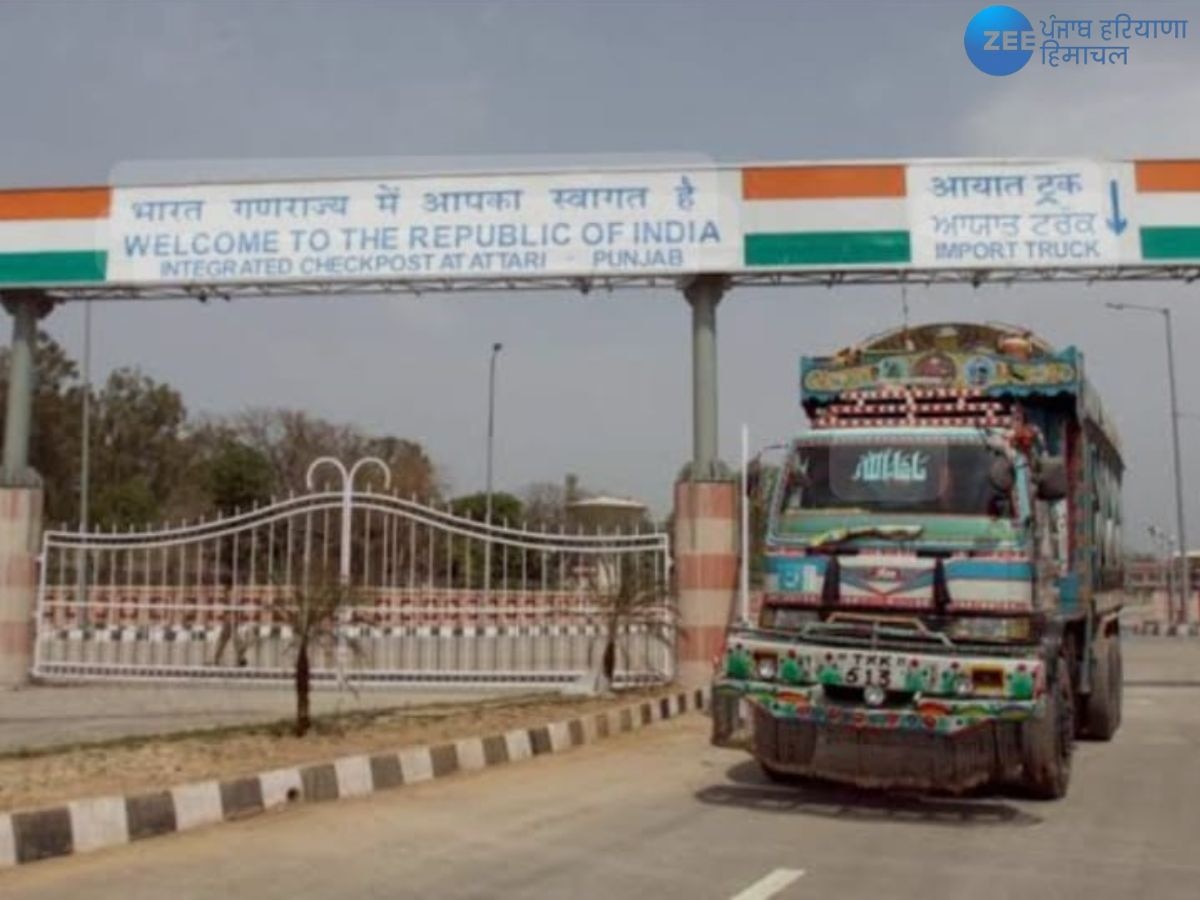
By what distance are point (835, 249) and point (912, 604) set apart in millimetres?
7842

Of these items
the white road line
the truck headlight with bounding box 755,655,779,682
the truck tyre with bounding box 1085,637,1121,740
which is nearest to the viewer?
the white road line

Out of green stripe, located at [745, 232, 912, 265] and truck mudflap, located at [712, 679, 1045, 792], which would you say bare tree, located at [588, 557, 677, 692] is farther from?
truck mudflap, located at [712, 679, 1045, 792]

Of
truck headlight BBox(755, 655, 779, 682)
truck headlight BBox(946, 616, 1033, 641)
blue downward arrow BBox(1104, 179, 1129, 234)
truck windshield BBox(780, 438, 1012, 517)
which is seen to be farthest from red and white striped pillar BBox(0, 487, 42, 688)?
blue downward arrow BBox(1104, 179, 1129, 234)

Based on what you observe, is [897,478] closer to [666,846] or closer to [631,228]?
[666,846]

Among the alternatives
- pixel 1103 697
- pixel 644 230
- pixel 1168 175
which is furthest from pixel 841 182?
pixel 1103 697

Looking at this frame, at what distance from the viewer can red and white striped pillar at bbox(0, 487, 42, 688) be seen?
16203mm

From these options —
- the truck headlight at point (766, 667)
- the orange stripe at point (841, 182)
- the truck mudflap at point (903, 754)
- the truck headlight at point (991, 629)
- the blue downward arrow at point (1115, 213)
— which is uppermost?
the orange stripe at point (841, 182)

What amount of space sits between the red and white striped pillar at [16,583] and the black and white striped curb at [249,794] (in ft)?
25.7

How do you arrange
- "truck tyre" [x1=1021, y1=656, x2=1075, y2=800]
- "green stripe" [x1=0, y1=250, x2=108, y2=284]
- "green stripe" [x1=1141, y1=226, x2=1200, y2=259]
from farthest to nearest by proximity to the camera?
"green stripe" [x1=0, y1=250, x2=108, y2=284] < "green stripe" [x1=1141, y1=226, x2=1200, y2=259] < "truck tyre" [x1=1021, y1=656, x2=1075, y2=800]

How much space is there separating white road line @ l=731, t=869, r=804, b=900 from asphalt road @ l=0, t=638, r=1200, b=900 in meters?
0.02

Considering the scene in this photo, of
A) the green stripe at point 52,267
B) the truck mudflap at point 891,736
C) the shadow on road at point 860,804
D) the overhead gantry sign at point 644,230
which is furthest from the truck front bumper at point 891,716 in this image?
the green stripe at point 52,267

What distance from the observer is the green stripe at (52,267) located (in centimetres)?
1631

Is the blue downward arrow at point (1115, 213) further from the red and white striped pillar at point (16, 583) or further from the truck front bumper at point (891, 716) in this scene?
the red and white striped pillar at point (16, 583)

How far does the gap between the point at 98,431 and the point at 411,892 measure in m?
51.1
